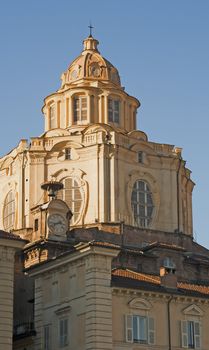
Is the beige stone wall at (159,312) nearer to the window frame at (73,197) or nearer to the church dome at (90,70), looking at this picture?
the window frame at (73,197)

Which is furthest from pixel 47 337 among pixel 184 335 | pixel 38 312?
pixel 184 335

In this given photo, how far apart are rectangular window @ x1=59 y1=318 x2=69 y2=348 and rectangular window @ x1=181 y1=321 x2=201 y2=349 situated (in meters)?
8.46

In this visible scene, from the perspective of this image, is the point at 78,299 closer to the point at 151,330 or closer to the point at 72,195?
the point at 151,330

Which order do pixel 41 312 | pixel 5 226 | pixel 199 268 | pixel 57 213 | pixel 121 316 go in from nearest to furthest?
pixel 121 316, pixel 41 312, pixel 57 213, pixel 199 268, pixel 5 226

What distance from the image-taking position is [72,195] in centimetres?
9050

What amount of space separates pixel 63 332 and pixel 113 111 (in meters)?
33.9

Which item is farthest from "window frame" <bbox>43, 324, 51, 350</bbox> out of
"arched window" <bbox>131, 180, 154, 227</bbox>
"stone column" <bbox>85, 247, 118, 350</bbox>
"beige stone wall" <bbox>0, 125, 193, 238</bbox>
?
"arched window" <bbox>131, 180, 154, 227</bbox>

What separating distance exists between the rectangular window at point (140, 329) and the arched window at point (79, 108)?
3236 cm

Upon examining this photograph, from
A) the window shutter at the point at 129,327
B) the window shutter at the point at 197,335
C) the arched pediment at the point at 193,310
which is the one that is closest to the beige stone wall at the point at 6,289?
the window shutter at the point at 129,327

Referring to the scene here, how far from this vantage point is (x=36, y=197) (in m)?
90.6

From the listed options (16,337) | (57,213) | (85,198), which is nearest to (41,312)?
(16,337)

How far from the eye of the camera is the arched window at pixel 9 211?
92875mm

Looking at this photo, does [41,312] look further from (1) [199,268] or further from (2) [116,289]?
(1) [199,268]

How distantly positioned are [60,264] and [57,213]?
39.7 ft
